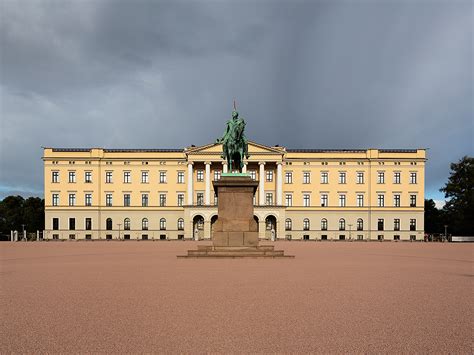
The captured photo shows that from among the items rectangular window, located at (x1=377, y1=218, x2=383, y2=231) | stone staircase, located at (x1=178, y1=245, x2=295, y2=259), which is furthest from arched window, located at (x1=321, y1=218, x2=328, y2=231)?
stone staircase, located at (x1=178, y1=245, x2=295, y2=259)

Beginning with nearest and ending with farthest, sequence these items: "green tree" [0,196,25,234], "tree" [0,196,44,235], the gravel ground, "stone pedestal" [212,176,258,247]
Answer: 1. the gravel ground
2. "stone pedestal" [212,176,258,247]
3. "green tree" [0,196,25,234]
4. "tree" [0,196,44,235]

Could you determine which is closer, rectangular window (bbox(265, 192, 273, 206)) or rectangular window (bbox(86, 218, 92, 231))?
rectangular window (bbox(86, 218, 92, 231))

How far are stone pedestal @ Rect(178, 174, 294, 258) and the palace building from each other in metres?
A: 56.0

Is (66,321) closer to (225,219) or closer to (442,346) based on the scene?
(442,346)

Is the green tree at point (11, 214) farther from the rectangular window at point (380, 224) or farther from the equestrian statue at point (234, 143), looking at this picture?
the equestrian statue at point (234, 143)

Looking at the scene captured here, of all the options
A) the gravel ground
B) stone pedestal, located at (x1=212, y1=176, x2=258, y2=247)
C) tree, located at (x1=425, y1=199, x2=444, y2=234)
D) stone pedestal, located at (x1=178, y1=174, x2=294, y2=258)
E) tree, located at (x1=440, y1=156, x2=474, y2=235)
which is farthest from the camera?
tree, located at (x1=425, y1=199, x2=444, y2=234)

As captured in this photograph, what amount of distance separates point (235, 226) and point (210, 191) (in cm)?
5734

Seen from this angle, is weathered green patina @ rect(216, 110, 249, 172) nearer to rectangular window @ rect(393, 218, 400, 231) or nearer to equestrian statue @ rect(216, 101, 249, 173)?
equestrian statue @ rect(216, 101, 249, 173)

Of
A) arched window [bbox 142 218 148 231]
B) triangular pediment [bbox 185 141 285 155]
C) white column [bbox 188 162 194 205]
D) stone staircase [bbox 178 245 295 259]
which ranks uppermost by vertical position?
triangular pediment [bbox 185 141 285 155]

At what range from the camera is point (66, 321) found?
26.2ft

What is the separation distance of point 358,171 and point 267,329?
76.0 metres

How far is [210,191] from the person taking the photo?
3140 inches

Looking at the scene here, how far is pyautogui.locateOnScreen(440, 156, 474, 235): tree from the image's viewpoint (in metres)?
75.5

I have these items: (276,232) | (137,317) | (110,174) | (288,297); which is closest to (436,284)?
(288,297)
